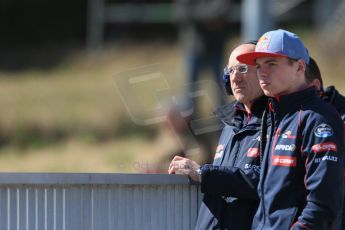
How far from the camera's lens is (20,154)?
41.5ft

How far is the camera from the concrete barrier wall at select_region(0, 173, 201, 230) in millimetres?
4758

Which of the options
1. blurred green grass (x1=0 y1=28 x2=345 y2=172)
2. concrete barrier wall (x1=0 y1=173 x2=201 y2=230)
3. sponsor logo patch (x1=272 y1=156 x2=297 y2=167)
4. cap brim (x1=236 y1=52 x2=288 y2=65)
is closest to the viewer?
sponsor logo patch (x1=272 y1=156 x2=297 y2=167)

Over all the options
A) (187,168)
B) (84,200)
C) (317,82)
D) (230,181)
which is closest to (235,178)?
(230,181)

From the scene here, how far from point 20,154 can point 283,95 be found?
907 cm

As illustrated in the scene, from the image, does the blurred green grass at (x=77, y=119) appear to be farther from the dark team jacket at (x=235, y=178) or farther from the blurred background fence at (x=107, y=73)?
the dark team jacket at (x=235, y=178)

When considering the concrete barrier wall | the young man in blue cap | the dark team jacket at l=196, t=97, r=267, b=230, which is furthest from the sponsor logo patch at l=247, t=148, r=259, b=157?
the concrete barrier wall

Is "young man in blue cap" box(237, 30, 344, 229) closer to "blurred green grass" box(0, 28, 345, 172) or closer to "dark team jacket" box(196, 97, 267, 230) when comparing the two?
Answer: "dark team jacket" box(196, 97, 267, 230)

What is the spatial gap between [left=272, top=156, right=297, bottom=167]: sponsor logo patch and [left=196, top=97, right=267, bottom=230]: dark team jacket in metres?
0.28

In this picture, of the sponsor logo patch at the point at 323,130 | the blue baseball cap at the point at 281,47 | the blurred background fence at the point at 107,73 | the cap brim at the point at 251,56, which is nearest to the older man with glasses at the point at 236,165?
the cap brim at the point at 251,56

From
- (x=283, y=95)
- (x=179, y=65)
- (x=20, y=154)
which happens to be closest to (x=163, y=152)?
(x=20, y=154)

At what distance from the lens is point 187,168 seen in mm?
4465

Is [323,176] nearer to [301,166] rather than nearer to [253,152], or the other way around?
[301,166]

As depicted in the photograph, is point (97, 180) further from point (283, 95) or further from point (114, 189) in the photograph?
point (283, 95)

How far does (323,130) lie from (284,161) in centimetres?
22
